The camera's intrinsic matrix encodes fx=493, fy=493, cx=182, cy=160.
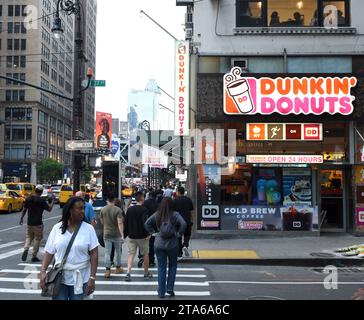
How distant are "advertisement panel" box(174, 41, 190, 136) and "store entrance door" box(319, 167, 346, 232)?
17.5ft

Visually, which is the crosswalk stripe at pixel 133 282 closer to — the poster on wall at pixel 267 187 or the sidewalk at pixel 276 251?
the sidewalk at pixel 276 251

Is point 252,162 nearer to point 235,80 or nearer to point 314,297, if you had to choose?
point 235,80

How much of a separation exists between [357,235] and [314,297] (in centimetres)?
913

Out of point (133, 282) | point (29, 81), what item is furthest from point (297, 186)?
point (29, 81)

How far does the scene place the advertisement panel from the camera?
54.9ft

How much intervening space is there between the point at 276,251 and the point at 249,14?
8.70 meters

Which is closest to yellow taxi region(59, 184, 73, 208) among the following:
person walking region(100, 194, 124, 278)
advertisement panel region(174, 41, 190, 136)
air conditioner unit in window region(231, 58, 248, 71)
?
advertisement panel region(174, 41, 190, 136)

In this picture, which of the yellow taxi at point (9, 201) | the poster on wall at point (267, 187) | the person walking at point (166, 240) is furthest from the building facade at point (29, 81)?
the person walking at point (166, 240)

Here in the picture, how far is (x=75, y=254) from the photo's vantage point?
5371 millimetres

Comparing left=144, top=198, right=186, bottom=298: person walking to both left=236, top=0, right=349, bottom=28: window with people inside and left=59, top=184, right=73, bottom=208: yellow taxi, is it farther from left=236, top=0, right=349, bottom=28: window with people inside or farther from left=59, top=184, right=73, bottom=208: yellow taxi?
left=59, top=184, right=73, bottom=208: yellow taxi

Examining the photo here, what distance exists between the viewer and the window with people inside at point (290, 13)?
Result: 17.6 m

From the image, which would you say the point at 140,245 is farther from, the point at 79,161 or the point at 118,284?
the point at 79,161

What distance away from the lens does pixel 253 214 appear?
17.1 metres
